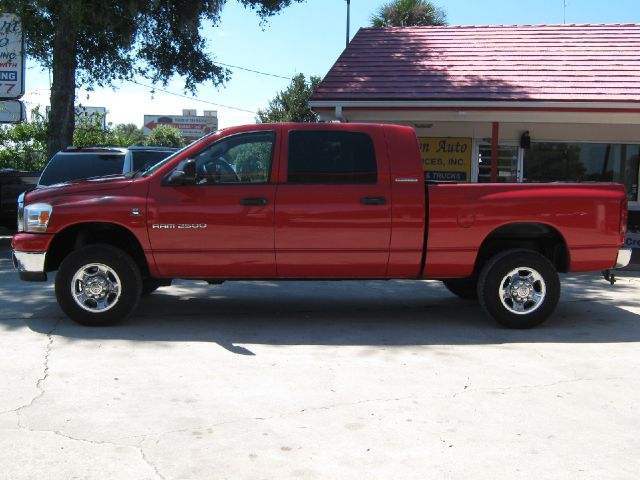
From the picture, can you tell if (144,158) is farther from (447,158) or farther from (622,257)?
(622,257)

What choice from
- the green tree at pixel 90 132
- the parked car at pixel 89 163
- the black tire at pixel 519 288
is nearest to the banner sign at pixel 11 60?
the parked car at pixel 89 163

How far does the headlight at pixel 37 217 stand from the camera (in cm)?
634

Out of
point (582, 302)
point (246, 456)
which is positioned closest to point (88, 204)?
point (246, 456)

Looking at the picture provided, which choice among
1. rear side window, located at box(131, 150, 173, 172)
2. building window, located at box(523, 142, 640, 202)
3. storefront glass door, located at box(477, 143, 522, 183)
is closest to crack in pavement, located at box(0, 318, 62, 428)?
rear side window, located at box(131, 150, 173, 172)

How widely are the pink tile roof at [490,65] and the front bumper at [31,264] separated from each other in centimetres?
687

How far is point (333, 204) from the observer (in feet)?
20.8

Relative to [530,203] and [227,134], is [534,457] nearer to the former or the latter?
[530,203]

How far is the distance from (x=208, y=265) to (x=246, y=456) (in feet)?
9.70

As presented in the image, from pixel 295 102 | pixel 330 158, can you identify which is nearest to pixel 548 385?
pixel 330 158

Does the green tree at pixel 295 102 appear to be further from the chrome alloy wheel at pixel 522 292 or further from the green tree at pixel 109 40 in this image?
the chrome alloy wheel at pixel 522 292

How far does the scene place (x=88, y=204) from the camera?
6.28 metres

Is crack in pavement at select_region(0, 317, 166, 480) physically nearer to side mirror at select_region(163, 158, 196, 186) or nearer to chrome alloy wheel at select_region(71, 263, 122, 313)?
chrome alloy wheel at select_region(71, 263, 122, 313)

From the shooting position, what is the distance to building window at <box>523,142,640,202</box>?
13.7 meters

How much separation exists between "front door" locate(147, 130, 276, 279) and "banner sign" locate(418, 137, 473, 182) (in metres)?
8.06
